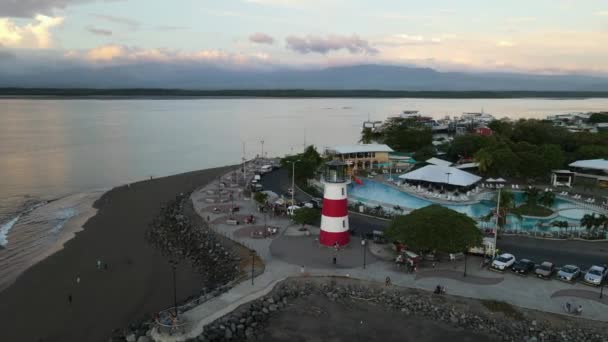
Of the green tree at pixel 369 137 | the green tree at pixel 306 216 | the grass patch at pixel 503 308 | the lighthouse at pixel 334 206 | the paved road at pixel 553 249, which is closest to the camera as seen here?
the grass patch at pixel 503 308

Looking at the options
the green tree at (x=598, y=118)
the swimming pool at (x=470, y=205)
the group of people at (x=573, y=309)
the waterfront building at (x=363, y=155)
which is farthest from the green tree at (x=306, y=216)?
the green tree at (x=598, y=118)

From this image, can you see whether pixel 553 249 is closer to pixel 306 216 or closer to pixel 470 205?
pixel 470 205

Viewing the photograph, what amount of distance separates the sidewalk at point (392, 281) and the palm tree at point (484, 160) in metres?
30.7

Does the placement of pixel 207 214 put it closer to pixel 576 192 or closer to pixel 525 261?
pixel 525 261

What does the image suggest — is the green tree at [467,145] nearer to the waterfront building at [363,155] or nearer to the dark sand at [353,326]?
the waterfront building at [363,155]

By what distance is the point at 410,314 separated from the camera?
2083cm

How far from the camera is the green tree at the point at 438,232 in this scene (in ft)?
80.7

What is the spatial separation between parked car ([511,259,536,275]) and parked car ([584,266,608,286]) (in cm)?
254

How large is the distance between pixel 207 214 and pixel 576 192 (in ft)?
124

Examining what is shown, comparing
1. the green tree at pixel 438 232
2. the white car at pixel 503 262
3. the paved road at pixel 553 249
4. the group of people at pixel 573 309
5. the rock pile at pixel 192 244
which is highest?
the green tree at pixel 438 232

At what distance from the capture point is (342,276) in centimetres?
2378

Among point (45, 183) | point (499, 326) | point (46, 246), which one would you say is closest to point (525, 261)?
point (499, 326)

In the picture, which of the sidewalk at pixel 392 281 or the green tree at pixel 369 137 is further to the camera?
the green tree at pixel 369 137

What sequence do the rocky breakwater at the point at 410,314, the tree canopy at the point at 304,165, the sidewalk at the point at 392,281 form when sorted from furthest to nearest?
the tree canopy at the point at 304,165 < the sidewalk at the point at 392,281 < the rocky breakwater at the point at 410,314
